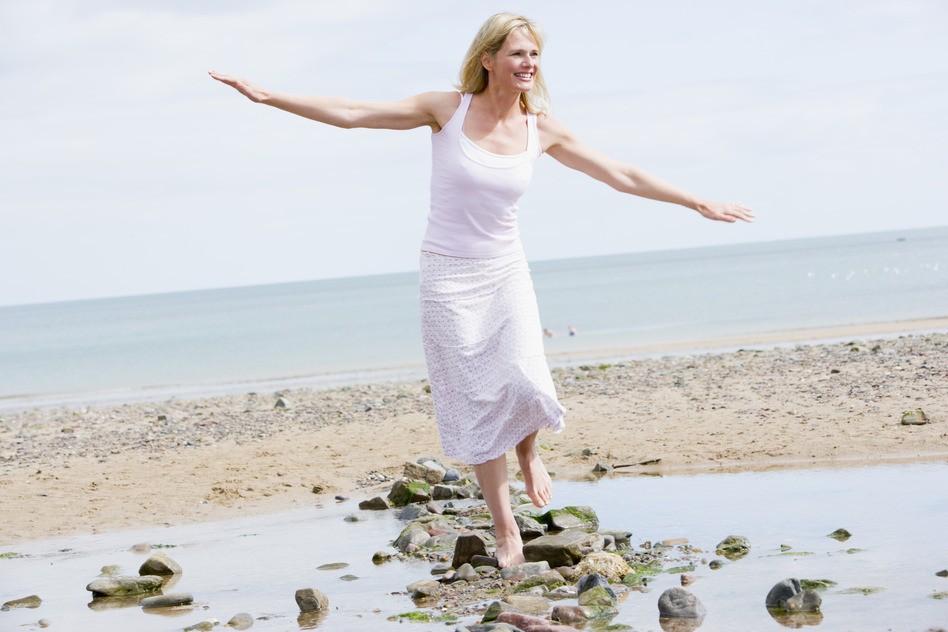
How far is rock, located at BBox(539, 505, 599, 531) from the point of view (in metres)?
6.54

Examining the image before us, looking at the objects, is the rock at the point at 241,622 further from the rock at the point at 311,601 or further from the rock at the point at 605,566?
the rock at the point at 605,566

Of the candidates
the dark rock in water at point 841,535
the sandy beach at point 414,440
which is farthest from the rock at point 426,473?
the dark rock in water at point 841,535

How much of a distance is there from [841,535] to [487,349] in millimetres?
2048

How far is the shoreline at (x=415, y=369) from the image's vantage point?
82.4 feet

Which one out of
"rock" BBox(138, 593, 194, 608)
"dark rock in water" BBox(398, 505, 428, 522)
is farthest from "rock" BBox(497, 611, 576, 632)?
"dark rock in water" BBox(398, 505, 428, 522)

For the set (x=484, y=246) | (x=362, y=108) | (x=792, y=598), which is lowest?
(x=792, y=598)

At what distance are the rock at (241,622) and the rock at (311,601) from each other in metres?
0.24

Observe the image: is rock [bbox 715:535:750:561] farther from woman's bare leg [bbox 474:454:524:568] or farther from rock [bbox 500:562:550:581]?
woman's bare leg [bbox 474:454:524:568]

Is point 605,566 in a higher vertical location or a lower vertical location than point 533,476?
lower

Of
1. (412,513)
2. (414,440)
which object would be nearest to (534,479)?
(412,513)

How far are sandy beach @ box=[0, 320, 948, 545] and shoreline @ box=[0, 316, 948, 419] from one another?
870 centimetres

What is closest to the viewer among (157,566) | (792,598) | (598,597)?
(792,598)

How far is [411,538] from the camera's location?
6469 millimetres

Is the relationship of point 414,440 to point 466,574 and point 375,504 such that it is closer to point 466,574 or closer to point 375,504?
point 375,504
